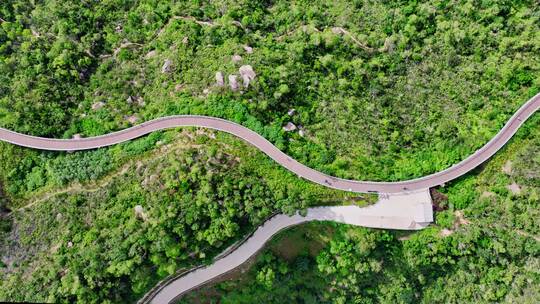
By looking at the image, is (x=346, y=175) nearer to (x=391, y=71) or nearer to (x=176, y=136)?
(x=391, y=71)

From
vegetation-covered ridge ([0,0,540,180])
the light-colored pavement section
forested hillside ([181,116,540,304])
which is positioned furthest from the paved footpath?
forested hillside ([181,116,540,304])

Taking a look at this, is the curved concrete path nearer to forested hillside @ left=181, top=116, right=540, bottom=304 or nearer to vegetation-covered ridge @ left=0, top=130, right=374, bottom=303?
vegetation-covered ridge @ left=0, top=130, right=374, bottom=303

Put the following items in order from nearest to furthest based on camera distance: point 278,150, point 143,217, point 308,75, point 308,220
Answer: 1. point 143,217
2. point 308,220
3. point 278,150
4. point 308,75

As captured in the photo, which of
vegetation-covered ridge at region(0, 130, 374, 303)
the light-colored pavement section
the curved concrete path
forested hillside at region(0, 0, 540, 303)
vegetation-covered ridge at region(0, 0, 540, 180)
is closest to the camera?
vegetation-covered ridge at region(0, 130, 374, 303)

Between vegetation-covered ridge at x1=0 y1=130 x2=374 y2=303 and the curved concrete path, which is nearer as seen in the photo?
vegetation-covered ridge at x1=0 y1=130 x2=374 y2=303

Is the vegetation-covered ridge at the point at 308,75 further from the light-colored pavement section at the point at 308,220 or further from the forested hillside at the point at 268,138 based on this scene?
the light-colored pavement section at the point at 308,220

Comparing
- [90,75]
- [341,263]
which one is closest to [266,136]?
[341,263]

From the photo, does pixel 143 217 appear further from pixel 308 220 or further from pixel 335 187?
pixel 335 187

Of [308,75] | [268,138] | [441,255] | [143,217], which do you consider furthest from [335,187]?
[143,217]
